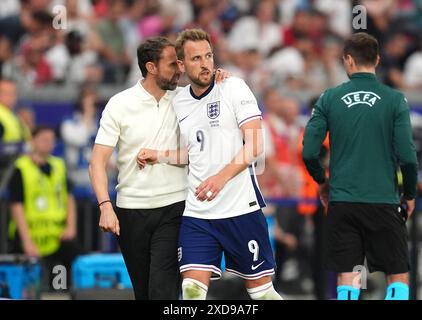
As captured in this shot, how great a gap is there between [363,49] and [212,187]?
157 centimetres

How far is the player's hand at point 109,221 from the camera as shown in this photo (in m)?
8.27

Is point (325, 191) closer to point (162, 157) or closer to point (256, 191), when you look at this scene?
point (256, 191)

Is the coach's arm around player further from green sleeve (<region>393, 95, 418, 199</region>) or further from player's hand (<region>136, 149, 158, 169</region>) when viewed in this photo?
green sleeve (<region>393, 95, 418, 199</region>)

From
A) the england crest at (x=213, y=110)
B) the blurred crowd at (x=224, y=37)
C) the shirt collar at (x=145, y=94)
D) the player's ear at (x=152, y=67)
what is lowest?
the england crest at (x=213, y=110)

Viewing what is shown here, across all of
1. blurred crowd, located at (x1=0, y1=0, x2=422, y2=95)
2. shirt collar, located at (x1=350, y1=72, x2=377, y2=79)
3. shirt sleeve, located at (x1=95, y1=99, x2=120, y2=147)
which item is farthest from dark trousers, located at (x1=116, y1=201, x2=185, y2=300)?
blurred crowd, located at (x1=0, y1=0, x2=422, y2=95)

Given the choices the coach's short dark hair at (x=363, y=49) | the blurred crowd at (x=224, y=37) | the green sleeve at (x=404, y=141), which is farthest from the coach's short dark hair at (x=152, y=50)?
the blurred crowd at (x=224, y=37)

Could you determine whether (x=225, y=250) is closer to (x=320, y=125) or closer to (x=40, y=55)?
(x=320, y=125)

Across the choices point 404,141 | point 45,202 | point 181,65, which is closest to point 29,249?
point 45,202

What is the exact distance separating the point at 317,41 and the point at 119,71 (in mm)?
3167

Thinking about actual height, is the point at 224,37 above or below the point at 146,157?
above

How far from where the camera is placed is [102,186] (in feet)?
27.8

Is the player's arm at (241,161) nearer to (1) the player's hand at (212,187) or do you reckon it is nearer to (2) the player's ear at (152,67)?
(1) the player's hand at (212,187)

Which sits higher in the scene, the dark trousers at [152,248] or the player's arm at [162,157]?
the player's arm at [162,157]
